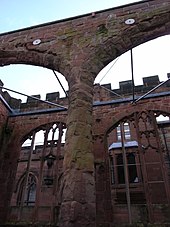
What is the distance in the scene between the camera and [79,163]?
251 centimetres

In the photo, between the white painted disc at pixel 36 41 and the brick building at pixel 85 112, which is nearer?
the brick building at pixel 85 112

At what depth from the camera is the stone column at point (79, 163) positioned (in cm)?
221

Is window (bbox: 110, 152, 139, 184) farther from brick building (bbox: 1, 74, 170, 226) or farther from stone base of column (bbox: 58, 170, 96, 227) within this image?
stone base of column (bbox: 58, 170, 96, 227)

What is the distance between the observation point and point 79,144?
2.65 metres

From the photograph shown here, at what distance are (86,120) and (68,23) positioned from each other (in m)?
2.53

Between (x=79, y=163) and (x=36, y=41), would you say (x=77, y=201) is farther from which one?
(x=36, y=41)

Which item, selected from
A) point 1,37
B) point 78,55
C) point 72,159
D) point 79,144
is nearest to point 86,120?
point 79,144

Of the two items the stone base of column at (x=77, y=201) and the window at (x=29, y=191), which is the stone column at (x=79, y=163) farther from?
the window at (x=29, y=191)

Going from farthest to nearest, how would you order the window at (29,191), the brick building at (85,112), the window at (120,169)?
1. the window at (29,191)
2. the window at (120,169)
3. the brick building at (85,112)

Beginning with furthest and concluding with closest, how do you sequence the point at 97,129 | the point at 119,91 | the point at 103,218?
the point at 119,91 → the point at 97,129 → the point at 103,218

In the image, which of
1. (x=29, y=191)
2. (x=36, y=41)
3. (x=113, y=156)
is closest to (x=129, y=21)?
(x=36, y=41)

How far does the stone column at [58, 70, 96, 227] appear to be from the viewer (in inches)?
87.0

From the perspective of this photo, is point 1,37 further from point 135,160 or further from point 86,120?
point 135,160

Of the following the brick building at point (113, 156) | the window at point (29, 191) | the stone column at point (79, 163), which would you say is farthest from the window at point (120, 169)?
the stone column at point (79, 163)
